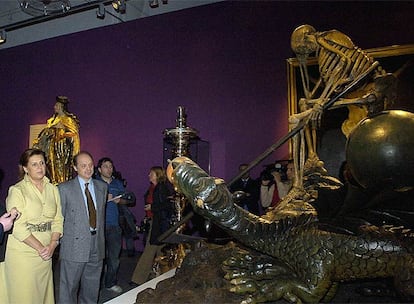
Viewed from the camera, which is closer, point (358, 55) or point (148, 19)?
point (358, 55)

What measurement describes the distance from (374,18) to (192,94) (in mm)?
2326

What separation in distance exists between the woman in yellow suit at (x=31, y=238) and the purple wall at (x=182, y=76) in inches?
112

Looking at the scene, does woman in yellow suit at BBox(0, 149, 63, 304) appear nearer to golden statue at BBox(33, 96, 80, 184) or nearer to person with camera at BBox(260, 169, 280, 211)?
Result: person with camera at BBox(260, 169, 280, 211)

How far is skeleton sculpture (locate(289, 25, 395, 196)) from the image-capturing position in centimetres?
210

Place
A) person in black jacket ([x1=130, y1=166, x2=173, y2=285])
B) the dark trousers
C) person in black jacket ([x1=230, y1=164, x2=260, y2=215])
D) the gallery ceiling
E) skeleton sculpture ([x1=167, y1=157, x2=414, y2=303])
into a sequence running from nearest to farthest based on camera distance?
skeleton sculpture ([x1=167, y1=157, x2=414, y2=303]) < the dark trousers < person in black jacket ([x1=130, y1=166, x2=173, y2=285]) < person in black jacket ([x1=230, y1=164, x2=260, y2=215]) < the gallery ceiling

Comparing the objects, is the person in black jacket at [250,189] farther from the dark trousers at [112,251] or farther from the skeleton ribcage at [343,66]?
the skeleton ribcage at [343,66]

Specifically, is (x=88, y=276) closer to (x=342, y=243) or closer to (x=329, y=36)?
(x=342, y=243)

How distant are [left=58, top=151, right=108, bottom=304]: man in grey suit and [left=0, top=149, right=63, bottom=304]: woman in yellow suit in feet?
0.30

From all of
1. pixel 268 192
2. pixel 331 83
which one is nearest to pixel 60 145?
pixel 268 192

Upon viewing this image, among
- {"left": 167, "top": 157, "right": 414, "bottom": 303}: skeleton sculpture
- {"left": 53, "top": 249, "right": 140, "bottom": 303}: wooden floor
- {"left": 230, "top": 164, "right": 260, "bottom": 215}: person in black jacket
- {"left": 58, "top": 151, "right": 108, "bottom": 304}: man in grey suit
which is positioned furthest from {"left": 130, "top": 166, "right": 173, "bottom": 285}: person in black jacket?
{"left": 167, "top": 157, "right": 414, "bottom": 303}: skeleton sculpture

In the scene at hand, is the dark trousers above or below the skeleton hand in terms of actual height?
below

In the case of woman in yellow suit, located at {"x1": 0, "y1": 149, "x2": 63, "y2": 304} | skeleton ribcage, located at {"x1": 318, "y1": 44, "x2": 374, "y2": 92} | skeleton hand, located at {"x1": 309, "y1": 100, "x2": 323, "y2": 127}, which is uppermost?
skeleton ribcage, located at {"x1": 318, "y1": 44, "x2": 374, "y2": 92}

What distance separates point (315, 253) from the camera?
1604mm

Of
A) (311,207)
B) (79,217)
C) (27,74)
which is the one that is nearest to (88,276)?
(79,217)
